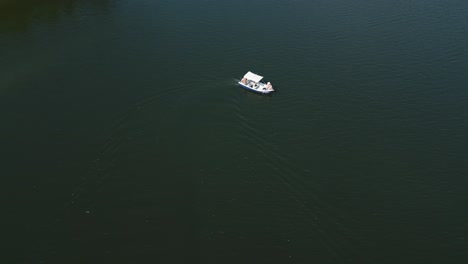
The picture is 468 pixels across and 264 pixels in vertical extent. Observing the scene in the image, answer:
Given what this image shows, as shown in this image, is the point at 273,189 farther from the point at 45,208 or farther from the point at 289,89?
the point at 45,208

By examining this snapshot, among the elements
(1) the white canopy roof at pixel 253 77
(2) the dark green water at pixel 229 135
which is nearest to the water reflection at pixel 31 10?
(2) the dark green water at pixel 229 135

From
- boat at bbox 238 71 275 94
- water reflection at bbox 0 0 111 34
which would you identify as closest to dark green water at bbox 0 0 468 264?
water reflection at bbox 0 0 111 34

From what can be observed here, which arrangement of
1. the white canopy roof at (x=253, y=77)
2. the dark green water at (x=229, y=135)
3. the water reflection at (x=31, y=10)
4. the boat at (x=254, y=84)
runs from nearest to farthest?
the dark green water at (x=229, y=135) → the boat at (x=254, y=84) → the white canopy roof at (x=253, y=77) → the water reflection at (x=31, y=10)

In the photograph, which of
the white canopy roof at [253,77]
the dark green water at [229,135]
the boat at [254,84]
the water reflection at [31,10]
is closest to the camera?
the dark green water at [229,135]

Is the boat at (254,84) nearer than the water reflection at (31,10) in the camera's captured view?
Yes

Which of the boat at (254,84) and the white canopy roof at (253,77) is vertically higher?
the white canopy roof at (253,77)

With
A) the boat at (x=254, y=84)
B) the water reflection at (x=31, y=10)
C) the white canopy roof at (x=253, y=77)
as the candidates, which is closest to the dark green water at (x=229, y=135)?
the water reflection at (x=31, y=10)

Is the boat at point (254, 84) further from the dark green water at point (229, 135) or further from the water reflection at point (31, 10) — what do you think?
the water reflection at point (31, 10)

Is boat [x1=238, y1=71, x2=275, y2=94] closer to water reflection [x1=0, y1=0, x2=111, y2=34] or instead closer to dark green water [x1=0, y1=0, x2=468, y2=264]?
dark green water [x1=0, y1=0, x2=468, y2=264]
